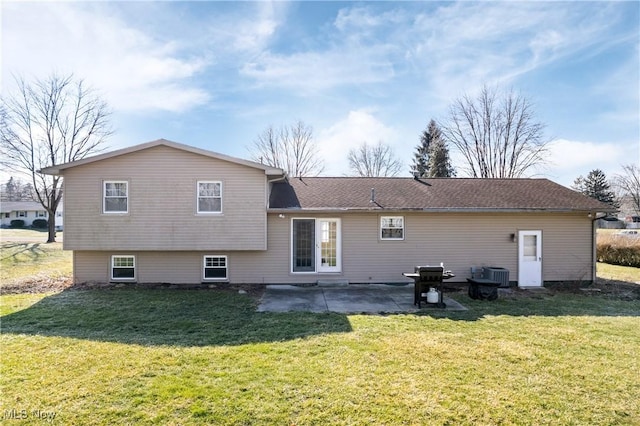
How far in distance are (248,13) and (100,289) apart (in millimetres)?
9431

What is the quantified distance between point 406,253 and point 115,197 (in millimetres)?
9601

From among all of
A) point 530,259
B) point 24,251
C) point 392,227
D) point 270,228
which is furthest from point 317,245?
point 24,251

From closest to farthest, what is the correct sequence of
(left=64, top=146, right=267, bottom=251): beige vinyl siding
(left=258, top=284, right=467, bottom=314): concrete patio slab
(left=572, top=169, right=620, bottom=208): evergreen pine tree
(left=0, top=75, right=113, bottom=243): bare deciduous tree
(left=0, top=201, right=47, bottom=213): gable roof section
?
(left=258, top=284, right=467, bottom=314): concrete patio slab → (left=64, top=146, right=267, bottom=251): beige vinyl siding → (left=0, top=75, right=113, bottom=243): bare deciduous tree → (left=572, top=169, right=620, bottom=208): evergreen pine tree → (left=0, top=201, right=47, bottom=213): gable roof section

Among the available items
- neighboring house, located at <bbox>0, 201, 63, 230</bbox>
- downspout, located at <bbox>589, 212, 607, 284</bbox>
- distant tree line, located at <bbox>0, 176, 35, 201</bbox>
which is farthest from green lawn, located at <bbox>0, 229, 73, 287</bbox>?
neighboring house, located at <bbox>0, 201, 63, 230</bbox>

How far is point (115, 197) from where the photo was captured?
1056cm

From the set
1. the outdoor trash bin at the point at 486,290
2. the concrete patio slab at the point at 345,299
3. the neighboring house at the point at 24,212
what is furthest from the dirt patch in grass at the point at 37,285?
the neighboring house at the point at 24,212

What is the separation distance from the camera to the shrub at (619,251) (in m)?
16.3

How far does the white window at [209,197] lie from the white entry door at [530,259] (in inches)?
399

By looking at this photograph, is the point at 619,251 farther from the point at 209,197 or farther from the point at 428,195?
the point at 209,197

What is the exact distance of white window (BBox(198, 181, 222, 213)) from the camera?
1060cm

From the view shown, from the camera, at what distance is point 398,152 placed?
120 feet

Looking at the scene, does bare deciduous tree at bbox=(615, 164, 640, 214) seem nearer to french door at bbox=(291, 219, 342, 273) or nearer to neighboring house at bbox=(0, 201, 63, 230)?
french door at bbox=(291, 219, 342, 273)

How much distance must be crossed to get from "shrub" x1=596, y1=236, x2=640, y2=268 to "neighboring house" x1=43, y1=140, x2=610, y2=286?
7657 mm

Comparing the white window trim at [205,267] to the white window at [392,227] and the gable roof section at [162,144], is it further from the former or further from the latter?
the white window at [392,227]
